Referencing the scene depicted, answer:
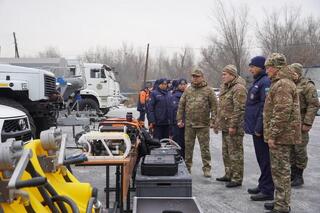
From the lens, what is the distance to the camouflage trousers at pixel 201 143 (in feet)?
22.4

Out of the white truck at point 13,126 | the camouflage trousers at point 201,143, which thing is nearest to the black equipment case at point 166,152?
the camouflage trousers at point 201,143

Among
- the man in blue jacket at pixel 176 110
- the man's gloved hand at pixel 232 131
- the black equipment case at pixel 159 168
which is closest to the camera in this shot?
the black equipment case at pixel 159 168

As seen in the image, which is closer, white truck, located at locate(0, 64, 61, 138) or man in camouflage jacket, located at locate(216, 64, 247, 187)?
man in camouflage jacket, located at locate(216, 64, 247, 187)

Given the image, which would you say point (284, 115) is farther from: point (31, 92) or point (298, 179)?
point (31, 92)

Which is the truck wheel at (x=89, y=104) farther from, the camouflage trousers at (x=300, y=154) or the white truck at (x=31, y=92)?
the camouflage trousers at (x=300, y=154)

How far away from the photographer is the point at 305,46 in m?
31.8

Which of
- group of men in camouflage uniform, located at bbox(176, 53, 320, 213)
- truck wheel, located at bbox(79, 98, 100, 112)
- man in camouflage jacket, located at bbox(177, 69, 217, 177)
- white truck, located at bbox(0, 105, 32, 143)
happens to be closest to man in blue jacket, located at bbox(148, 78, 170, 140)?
group of men in camouflage uniform, located at bbox(176, 53, 320, 213)

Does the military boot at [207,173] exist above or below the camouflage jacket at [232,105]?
below

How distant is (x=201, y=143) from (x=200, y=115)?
0.46 metres

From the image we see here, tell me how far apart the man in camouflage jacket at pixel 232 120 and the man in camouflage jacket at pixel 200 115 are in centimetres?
52

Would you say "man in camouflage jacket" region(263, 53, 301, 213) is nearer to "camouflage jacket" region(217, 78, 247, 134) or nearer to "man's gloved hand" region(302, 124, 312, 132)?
"camouflage jacket" region(217, 78, 247, 134)

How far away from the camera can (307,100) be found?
6148mm

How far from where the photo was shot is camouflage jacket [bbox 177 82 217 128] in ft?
22.5

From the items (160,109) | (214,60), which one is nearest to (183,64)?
(214,60)
